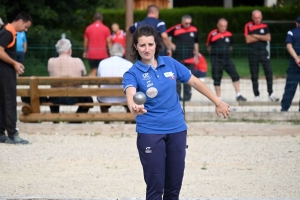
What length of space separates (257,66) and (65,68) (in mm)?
3938

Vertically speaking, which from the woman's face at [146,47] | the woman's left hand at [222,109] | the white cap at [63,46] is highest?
the woman's face at [146,47]

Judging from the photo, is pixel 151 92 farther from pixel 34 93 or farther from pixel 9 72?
pixel 34 93

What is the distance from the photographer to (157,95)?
5.54m

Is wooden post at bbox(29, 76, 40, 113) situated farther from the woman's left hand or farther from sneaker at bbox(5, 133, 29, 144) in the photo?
the woman's left hand

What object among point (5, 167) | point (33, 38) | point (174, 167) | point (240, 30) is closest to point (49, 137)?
point (5, 167)

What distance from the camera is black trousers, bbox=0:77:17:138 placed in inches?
386

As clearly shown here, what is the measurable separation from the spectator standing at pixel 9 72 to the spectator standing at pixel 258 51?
18.5 ft

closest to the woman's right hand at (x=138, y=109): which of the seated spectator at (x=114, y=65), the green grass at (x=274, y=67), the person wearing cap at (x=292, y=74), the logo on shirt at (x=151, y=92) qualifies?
the logo on shirt at (x=151, y=92)

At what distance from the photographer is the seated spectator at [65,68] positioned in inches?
476

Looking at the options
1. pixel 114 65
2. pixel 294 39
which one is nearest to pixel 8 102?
pixel 114 65

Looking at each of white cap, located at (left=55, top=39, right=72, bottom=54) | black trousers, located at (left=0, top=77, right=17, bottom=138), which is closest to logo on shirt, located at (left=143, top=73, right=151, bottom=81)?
black trousers, located at (left=0, top=77, right=17, bottom=138)

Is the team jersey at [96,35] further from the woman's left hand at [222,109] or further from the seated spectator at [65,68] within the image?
the woman's left hand at [222,109]

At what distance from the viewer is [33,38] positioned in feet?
73.8

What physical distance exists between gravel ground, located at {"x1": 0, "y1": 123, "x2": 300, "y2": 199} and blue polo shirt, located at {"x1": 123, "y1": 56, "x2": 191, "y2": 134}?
169cm
